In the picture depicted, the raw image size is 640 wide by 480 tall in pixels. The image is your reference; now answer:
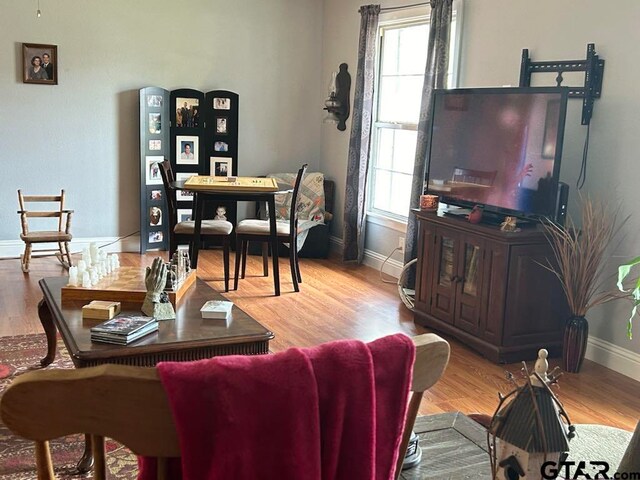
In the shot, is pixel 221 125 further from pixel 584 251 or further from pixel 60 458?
pixel 60 458

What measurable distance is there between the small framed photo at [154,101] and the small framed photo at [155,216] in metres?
0.90

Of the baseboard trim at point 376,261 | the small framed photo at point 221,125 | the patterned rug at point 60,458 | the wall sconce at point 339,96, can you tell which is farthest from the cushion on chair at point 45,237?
the patterned rug at point 60,458

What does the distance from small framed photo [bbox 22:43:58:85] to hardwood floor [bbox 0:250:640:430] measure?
4.91ft

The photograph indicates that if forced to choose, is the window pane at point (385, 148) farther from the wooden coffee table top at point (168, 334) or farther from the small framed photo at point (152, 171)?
the wooden coffee table top at point (168, 334)

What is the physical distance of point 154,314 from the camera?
2.67 meters

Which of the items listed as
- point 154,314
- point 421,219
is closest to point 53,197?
point 421,219

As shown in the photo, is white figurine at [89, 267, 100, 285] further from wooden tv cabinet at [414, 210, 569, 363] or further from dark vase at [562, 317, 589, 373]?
dark vase at [562, 317, 589, 373]

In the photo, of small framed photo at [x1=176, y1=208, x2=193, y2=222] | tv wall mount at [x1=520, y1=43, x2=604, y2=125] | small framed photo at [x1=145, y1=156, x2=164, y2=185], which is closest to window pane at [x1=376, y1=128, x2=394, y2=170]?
small framed photo at [x1=176, y1=208, x2=193, y2=222]

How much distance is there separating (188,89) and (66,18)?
1.15 meters

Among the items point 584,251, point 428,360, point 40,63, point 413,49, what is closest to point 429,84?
point 413,49

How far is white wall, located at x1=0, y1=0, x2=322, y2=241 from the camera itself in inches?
235

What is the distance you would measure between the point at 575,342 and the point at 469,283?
0.67 m

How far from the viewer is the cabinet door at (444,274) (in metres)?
4.21

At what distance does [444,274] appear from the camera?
432 cm
